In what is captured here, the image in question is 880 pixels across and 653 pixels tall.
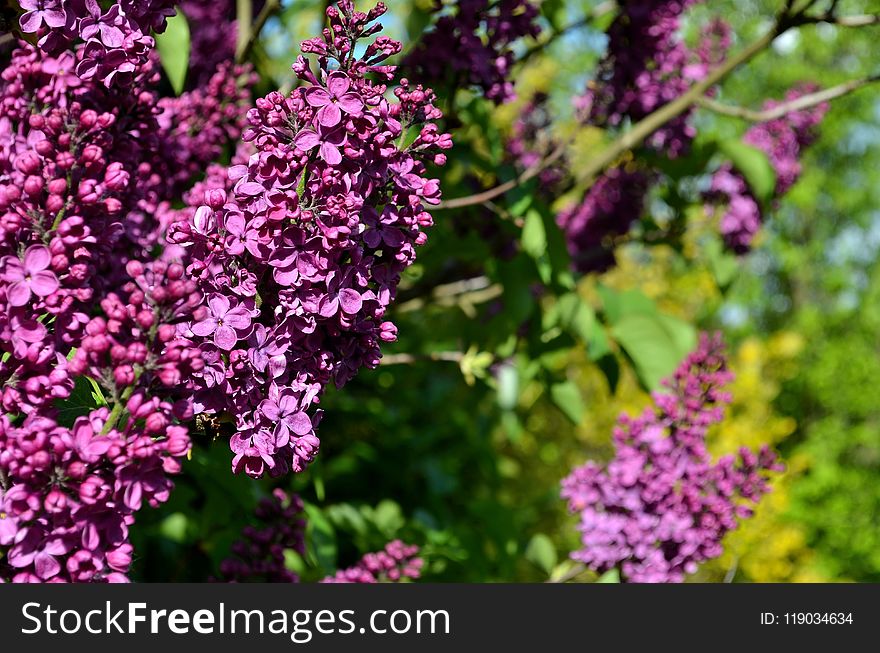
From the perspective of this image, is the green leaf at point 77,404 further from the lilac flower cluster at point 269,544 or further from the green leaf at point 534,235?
the green leaf at point 534,235

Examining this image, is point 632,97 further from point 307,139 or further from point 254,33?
point 307,139

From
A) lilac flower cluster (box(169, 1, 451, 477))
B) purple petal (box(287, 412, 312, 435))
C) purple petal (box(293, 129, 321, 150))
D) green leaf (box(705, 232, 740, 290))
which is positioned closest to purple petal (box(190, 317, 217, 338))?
lilac flower cluster (box(169, 1, 451, 477))

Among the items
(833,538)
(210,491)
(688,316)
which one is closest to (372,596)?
(210,491)

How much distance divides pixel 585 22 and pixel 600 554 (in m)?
1.85

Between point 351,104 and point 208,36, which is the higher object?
point 208,36

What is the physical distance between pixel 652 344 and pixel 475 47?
1087mm

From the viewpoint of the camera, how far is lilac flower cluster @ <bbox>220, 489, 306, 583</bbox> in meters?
1.86

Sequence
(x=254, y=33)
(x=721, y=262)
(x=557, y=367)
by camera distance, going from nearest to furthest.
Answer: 1. (x=254, y=33)
2. (x=721, y=262)
3. (x=557, y=367)

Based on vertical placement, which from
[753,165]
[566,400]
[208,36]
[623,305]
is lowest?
[566,400]

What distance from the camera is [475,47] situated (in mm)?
2172

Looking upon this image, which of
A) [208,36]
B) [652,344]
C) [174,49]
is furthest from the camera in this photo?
[208,36]

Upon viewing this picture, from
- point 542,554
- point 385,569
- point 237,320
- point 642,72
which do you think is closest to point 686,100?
point 642,72

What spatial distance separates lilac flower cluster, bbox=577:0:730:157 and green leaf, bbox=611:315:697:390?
652mm

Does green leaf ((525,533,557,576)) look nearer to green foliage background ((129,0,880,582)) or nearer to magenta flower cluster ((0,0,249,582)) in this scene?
green foliage background ((129,0,880,582))
